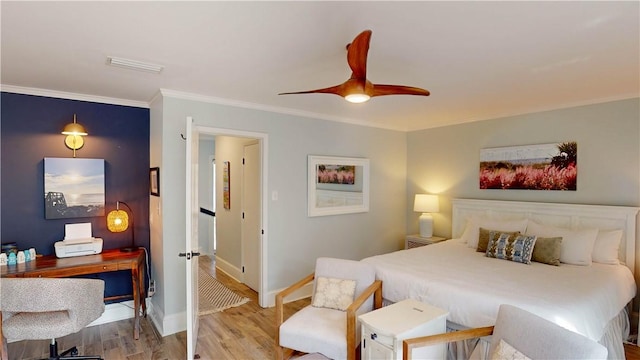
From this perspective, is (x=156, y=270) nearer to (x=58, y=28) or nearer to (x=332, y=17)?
(x=58, y=28)

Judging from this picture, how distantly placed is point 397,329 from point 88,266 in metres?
2.75

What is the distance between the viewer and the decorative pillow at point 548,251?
3.28m

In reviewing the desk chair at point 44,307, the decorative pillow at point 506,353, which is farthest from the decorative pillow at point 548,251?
the desk chair at point 44,307

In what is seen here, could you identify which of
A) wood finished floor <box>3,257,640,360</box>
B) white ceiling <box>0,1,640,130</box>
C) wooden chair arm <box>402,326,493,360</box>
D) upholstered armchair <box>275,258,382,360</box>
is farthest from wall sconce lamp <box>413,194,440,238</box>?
wooden chair arm <box>402,326,493,360</box>

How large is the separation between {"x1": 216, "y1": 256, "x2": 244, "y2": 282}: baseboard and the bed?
8.04 feet

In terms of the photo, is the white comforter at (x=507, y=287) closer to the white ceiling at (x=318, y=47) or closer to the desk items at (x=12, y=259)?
the white ceiling at (x=318, y=47)

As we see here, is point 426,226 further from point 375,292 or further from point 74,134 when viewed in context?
point 74,134

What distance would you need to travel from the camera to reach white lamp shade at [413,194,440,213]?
497cm

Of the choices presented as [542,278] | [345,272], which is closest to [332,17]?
[345,272]

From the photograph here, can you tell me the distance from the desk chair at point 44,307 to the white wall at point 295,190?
81 cm

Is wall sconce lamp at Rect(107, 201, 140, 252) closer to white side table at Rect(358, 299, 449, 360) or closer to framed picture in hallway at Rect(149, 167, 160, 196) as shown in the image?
framed picture in hallway at Rect(149, 167, 160, 196)

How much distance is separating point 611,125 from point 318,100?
3172 mm

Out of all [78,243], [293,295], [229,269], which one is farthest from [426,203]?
[78,243]

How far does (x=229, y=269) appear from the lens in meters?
5.30
